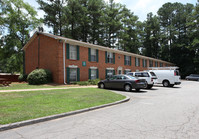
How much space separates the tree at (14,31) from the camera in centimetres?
3141

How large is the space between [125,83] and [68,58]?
327 inches

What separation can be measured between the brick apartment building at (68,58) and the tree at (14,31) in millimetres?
10988

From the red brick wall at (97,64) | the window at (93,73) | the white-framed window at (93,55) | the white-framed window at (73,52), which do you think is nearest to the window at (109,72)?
the red brick wall at (97,64)

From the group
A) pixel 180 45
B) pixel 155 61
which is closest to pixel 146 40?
pixel 180 45

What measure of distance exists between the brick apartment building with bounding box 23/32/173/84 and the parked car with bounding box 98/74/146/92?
5464mm

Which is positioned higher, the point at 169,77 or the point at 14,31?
the point at 14,31

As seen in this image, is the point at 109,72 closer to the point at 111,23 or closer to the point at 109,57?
the point at 109,57

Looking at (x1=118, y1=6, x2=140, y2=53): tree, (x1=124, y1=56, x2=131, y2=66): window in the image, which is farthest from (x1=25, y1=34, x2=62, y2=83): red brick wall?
(x1=118, y1=6, x2=140, y2=53): tree

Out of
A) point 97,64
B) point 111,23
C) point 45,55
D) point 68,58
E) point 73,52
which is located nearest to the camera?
point 68,58

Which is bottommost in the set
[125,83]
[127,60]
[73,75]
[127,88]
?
Answer: [127,88]

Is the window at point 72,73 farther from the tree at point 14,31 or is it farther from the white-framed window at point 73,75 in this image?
the tree at point 14,31

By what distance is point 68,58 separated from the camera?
18.4m

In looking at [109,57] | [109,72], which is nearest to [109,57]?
[109,57]

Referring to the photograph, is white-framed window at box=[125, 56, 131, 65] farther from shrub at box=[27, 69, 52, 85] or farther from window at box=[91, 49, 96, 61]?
shrub at box=[27, 69, 52, 85]
